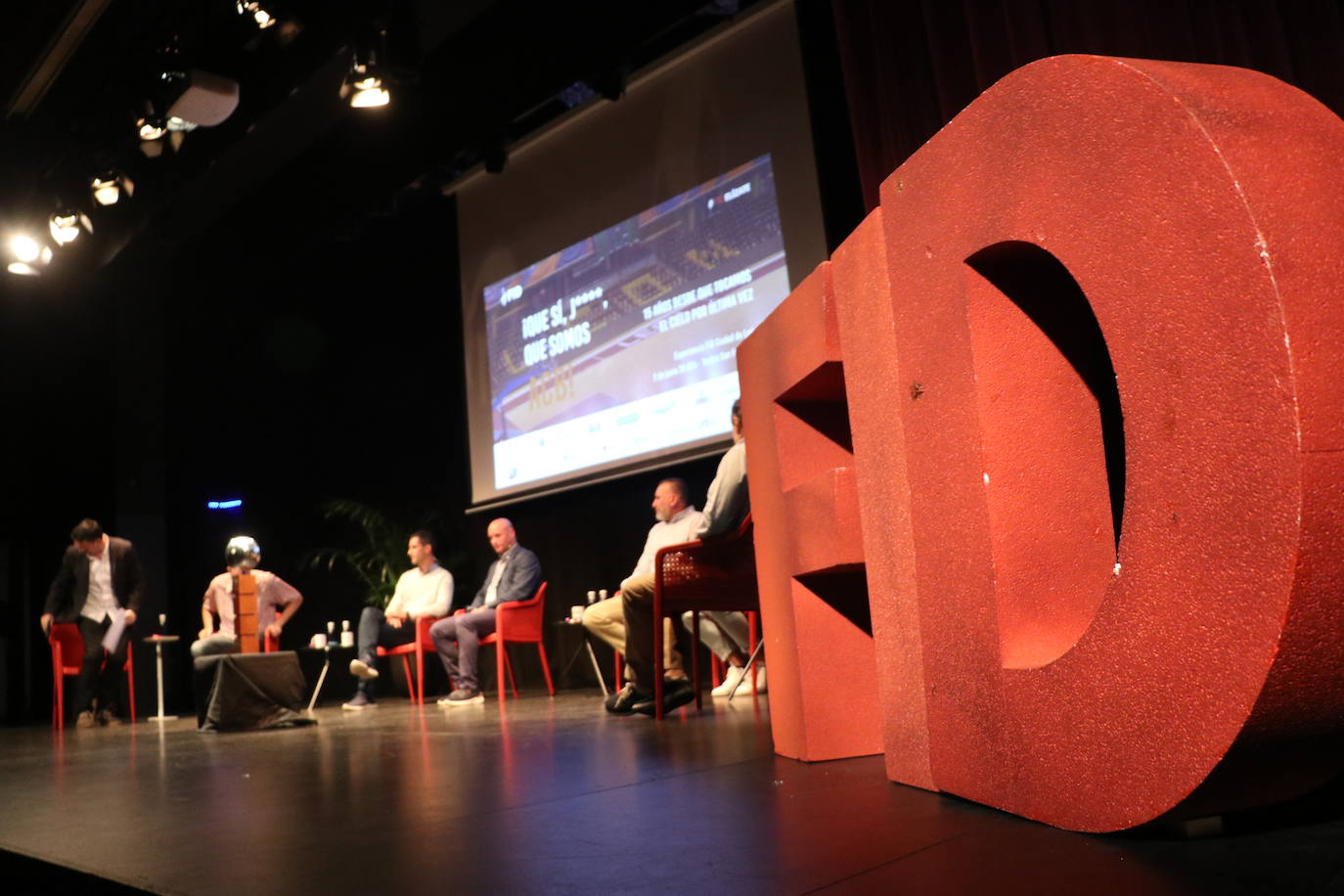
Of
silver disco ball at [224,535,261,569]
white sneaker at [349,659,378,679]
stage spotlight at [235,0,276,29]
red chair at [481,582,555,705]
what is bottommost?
white sneaker at [349,659,378,679]

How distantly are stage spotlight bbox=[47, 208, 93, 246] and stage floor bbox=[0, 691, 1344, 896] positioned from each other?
5162mm

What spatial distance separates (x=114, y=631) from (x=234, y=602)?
217cm

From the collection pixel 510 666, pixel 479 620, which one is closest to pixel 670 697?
pixel 479 620

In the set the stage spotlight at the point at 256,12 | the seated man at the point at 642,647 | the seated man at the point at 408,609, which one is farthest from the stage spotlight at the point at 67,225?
the seated man at the point at 642,647

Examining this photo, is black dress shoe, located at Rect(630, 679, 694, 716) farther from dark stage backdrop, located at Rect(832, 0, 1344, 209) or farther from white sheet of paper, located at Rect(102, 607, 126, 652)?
white sheet of paper, located at Rect(102, 607, 126, 652)

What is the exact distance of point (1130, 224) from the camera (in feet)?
4.20

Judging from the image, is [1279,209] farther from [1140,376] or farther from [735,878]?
[735,878]

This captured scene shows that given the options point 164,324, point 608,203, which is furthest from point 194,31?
point 164,324

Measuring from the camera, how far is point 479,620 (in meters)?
6.83

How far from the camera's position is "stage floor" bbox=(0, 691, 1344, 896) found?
4.07 ft

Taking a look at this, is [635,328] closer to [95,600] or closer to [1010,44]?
[1010,44]

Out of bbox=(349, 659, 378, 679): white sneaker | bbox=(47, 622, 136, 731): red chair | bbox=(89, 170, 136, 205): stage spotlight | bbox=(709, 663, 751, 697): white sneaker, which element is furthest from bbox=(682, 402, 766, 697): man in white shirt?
bbox=(89, 170, 136, 205): stage spotlight

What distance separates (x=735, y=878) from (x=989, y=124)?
113 cm

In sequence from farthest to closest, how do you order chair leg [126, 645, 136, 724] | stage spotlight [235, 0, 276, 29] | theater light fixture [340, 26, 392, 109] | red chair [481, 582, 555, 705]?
chair leg [126, 645, 136, 724] < red chair [481, 582, 555, 705] < stage spotlight [235, 0, 276, 29] < theater light fixture [340, 26, 392, 109]
